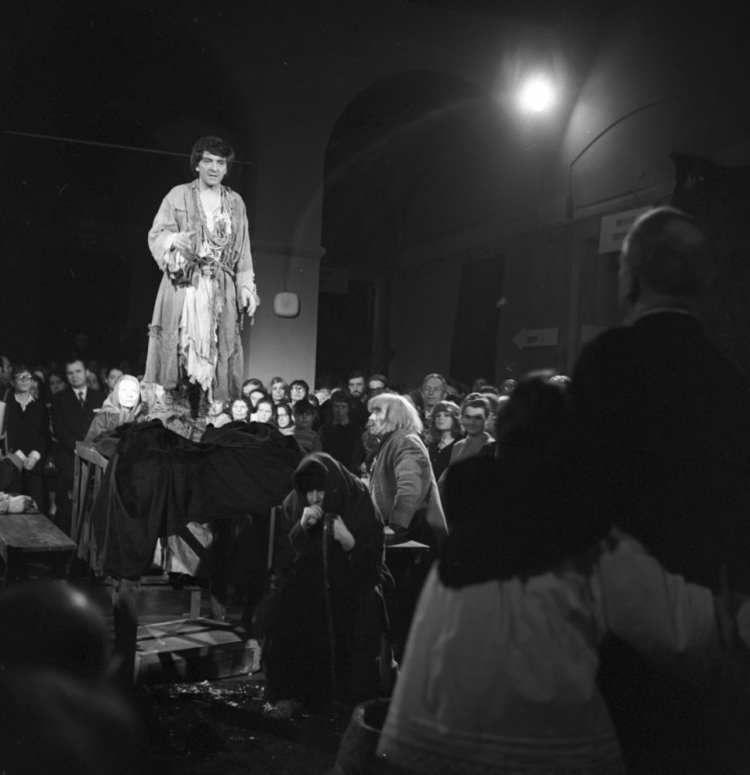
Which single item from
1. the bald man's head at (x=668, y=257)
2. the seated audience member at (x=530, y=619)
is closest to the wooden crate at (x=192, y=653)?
the seated audience member at (x=530, y=619)

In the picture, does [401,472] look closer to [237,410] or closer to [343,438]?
[237,410]

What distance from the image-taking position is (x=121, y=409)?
3168 millimetres

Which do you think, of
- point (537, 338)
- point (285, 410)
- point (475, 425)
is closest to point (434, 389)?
point (285, 410)

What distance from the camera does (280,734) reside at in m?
2.35

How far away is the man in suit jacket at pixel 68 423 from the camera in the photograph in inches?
186

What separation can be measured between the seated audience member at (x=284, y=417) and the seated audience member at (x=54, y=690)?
10.3 ft

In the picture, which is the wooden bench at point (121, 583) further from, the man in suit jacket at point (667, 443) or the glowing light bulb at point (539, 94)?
the man in suit jacket at point (667, 443)

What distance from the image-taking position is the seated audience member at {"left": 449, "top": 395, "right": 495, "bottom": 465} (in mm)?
1123

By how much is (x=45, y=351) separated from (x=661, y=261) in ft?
33.3

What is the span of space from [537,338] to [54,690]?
0.75m

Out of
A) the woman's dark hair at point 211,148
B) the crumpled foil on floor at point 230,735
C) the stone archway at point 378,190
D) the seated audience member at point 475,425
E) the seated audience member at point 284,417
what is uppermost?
the stone archway at point 378,190

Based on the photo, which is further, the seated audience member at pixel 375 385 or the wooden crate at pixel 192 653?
the seated audience member at pixel 375 385

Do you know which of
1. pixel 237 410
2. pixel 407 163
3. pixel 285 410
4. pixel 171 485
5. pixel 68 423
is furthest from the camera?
pixel 407 163

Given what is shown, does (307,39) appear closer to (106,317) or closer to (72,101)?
(72,101)
